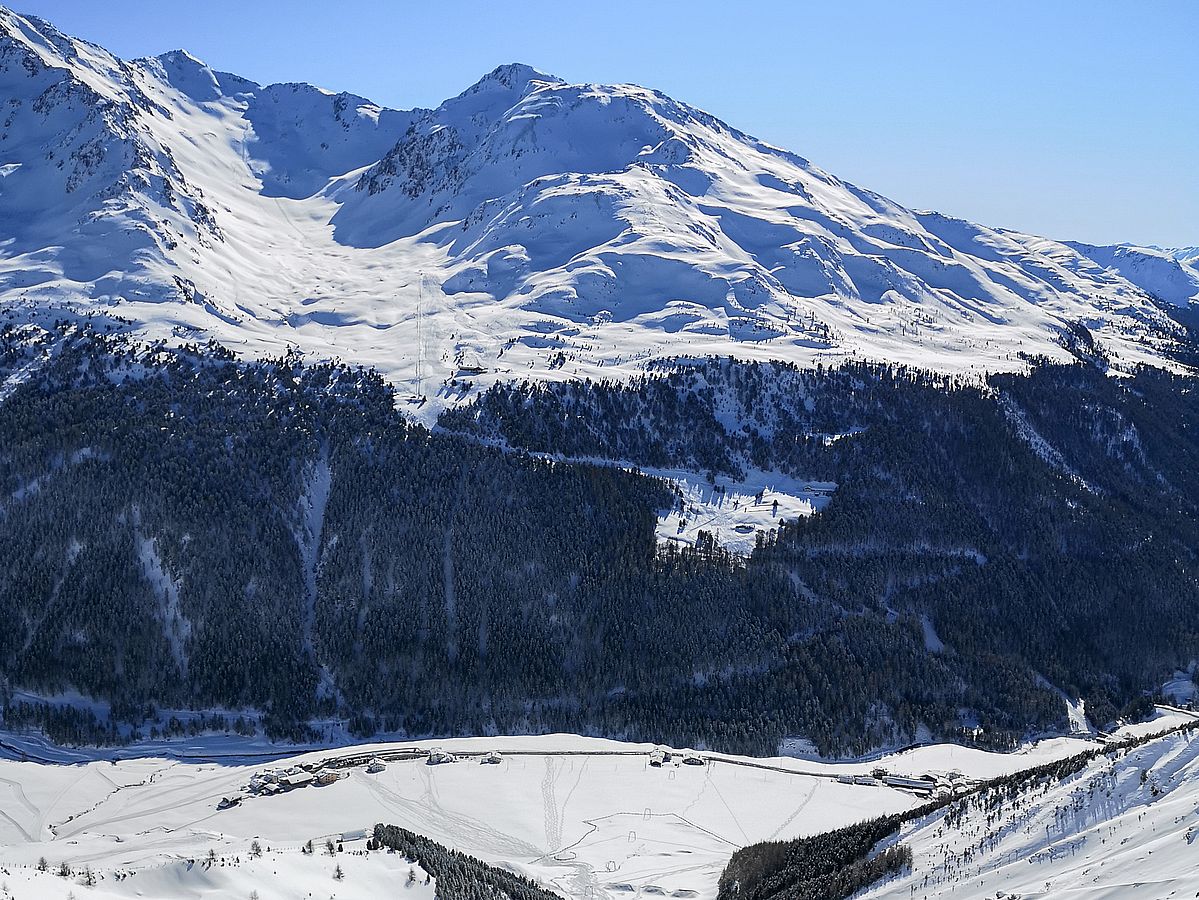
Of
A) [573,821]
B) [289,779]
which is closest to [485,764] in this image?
[573,821]

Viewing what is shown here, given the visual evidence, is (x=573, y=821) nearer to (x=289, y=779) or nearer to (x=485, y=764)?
(x=485, y=764)

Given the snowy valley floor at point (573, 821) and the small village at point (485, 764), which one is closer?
the snowy valley floor at point (573, 821)

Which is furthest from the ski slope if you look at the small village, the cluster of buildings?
the cluster of buildings

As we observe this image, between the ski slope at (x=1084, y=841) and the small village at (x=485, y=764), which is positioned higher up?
the ski slope at (x=1084, y=841)

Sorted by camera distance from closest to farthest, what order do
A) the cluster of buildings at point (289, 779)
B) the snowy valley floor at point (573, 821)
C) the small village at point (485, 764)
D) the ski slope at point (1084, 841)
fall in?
the ski slope at point (1084, 841)
the snowy valley floor at point (573, 821)
the cluster of buildings at point (289, 779)
the small village at point (485, 764)

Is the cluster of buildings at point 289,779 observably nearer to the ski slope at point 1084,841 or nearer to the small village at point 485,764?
the small village at point 485,764

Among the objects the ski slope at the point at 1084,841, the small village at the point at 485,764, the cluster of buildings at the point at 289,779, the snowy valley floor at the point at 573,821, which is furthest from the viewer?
the small village at the point at 485,764

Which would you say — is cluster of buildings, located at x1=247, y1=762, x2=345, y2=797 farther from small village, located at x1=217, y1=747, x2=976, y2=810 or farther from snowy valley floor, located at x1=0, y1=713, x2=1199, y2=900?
snowy valley floor, located at x1=0, y1=713, x2=1199, y2=900

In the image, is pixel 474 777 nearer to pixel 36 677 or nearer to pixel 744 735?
pixel 744 735

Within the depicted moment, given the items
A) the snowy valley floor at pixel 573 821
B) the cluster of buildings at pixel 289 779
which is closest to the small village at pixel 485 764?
the cluster of buildings at pixel 289 779

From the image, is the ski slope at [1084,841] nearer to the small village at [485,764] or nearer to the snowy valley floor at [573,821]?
the snowy valley floor at [573,821]
